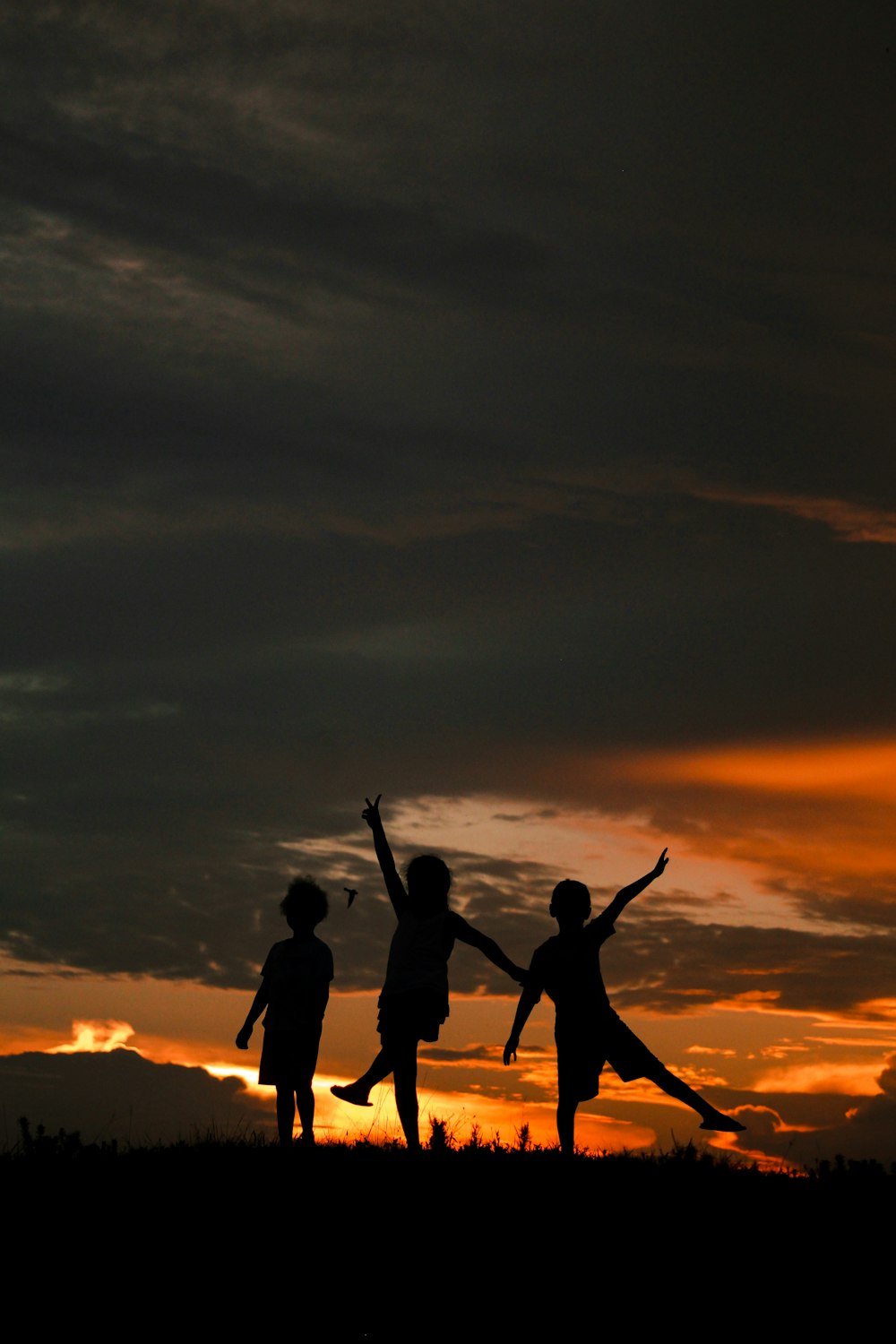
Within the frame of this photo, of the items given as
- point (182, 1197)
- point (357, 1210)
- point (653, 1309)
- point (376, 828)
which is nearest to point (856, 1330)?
point (653, 1309)

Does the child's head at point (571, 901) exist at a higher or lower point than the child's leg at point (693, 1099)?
higher

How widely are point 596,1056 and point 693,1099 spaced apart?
0.99 meters

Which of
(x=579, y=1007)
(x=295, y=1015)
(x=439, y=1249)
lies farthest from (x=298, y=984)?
(x=439, y=1249)

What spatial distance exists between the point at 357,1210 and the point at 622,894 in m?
3.93

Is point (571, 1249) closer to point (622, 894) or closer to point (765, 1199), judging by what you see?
point (765, 1199)

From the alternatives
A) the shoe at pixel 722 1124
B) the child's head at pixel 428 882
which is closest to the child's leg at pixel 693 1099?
the shoe at pixel 722 1124

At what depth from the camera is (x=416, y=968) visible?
431 inches

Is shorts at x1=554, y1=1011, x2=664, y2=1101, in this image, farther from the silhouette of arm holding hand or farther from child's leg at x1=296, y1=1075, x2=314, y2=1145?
child's leg at x1=296, y1=1075, x2=314, y2=1145

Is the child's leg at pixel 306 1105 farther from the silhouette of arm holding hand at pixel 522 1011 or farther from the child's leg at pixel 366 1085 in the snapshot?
the silhouette of arm holding hand at pixel 522 1011

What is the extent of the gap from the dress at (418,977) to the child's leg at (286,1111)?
5.18ft

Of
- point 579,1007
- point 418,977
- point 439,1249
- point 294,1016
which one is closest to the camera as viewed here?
point 439,1249

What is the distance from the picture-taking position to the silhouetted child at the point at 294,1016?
12.2m

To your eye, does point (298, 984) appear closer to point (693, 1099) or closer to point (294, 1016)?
point (294, 1016)

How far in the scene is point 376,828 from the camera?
1159 centimetres
